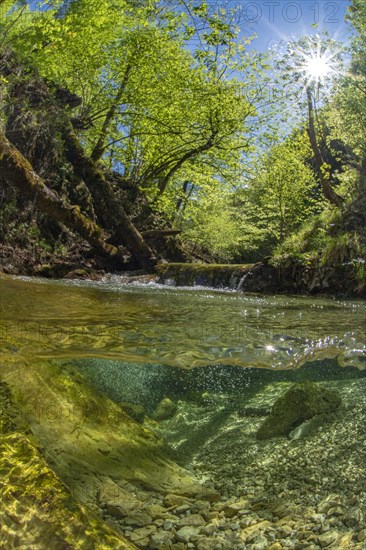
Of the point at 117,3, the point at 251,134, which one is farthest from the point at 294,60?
the point at 117,3

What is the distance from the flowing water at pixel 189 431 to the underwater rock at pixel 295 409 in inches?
5.1

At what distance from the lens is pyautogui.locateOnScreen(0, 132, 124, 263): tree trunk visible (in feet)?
30.4

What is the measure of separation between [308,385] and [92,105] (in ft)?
42.7

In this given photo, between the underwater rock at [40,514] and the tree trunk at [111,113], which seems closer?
the underwater rock at [40,514]

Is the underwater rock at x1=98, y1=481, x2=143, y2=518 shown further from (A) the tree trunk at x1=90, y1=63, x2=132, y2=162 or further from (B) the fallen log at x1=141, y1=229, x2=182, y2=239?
(A) the tree trunk at x1=90, y1=63, x2=132, y2=162

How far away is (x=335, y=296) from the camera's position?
9.48 m

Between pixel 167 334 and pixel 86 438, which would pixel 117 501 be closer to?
pixel 86 438

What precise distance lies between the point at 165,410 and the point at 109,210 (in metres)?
7.82

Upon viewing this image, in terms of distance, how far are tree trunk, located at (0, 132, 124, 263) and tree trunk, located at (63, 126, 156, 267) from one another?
165 centimetres

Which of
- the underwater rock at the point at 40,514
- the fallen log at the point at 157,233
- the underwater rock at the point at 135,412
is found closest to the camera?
the underwater rock at the point at 40,514

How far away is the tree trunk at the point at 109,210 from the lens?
13.1 m

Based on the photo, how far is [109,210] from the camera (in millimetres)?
13203

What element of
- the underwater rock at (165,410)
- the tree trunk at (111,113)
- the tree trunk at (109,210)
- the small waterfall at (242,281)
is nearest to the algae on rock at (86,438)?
the underwater rock at (165,410)

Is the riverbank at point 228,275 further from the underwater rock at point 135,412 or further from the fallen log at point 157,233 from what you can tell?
the underwater rock at point 135,412
